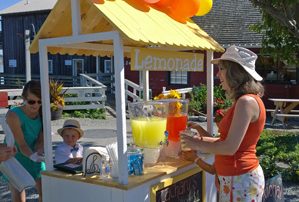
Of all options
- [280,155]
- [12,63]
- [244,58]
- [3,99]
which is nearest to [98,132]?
[3,99]

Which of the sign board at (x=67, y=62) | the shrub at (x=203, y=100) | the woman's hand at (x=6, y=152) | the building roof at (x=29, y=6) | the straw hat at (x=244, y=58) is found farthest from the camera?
the building roof at (x=29, y=6)

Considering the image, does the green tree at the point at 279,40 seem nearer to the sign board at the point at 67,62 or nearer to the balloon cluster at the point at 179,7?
the balloon cluster at the point at 179,7

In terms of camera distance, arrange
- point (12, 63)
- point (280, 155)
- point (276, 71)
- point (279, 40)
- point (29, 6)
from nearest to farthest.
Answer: point (280, 155), point (279, 40), point (276, 71), point (12, 63), point (29, 6)

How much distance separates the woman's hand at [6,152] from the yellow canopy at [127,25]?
31.6 inches

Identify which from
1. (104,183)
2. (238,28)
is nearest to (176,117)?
(104,183)

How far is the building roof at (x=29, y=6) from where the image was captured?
26375 millimetres

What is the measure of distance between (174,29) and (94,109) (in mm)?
11791

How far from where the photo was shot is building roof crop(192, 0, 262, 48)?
1639 centimetres

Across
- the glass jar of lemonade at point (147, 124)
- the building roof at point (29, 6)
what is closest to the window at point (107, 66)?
the building roof at point (29, 6)

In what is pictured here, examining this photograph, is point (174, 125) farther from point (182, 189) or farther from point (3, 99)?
point (3, 99)

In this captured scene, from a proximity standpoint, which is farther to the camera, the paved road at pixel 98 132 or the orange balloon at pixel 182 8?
the paved road at pixel 98 132

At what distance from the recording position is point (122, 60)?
2.62 m

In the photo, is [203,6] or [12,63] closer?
[203,6]

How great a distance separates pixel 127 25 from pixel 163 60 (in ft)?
1.65
